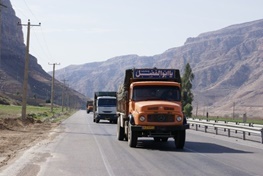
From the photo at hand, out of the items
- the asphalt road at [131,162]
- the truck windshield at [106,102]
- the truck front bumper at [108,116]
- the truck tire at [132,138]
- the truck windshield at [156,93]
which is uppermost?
the truck windshield at [106,102]

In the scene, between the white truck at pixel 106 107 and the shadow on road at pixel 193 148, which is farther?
the white truck at pixel 106 107

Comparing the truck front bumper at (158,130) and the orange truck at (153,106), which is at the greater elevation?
the orange truck at (153,106)

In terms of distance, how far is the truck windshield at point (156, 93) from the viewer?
21539mm

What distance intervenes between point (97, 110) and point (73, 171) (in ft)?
127

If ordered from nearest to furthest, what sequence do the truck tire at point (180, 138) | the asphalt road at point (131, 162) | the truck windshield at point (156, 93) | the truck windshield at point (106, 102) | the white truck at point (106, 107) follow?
the asphalt road at point (131, 162), the truck tire at point (180, 138), the truck windshield at point (156, 93), the white truck at point (106, 107), the truck windshield at point (106, 102)

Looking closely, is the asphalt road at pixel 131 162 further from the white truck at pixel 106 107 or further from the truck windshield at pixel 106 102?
the truck windshield at pixel 106 102

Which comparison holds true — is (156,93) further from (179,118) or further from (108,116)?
(108,116)

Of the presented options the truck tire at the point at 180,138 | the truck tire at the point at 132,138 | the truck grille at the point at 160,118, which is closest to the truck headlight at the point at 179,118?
the truck grille at the point at 160,118

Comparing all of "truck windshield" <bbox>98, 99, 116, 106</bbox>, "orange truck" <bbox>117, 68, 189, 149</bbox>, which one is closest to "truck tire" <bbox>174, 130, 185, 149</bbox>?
"orange truck" <bbox>117, 68, 189, 149</bbox>

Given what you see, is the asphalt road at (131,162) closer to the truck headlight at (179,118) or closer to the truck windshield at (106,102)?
the truck headlight at (179,118)

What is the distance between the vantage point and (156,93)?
2162 cm

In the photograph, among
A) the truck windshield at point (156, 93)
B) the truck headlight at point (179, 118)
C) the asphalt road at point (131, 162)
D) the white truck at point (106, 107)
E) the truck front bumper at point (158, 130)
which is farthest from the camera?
the white truck at point (106, 107)

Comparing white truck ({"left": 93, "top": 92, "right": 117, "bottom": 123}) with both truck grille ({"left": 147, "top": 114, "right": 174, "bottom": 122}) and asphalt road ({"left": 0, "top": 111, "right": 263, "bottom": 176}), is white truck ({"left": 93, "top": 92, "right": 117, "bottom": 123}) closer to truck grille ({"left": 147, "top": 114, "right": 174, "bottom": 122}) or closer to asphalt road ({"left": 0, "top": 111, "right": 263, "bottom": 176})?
asphalt road ({"left": 0, "top": 111, "right": 263, "bottom": 176})

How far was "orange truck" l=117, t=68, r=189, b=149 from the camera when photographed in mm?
20312
